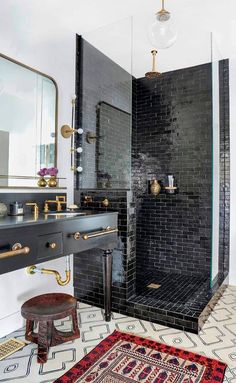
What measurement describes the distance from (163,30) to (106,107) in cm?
137

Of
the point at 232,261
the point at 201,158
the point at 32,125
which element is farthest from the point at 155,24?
the point at 232,261

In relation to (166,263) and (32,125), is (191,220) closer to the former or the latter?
(166,263)

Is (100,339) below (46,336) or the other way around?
below

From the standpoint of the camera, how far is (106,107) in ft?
10.3

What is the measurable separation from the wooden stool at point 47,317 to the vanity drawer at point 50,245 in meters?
0.45

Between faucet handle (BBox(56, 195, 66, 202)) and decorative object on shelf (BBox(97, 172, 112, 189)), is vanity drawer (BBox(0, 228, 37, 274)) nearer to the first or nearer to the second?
faucet handle (BBox(56, 195, 66, 202))

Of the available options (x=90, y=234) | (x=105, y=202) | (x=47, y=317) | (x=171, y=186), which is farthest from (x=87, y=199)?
(x=171, y=186)

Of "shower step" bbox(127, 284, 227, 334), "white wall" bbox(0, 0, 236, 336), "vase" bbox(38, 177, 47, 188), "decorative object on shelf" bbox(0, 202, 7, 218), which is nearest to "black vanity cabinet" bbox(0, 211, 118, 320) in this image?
"decorative object on shelf" bbox(0, 202, 7, 218)

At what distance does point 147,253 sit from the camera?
3.70 m

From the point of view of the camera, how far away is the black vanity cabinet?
1368mm

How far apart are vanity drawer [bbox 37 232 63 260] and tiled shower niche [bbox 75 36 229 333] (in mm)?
875

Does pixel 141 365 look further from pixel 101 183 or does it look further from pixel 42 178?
pixel 101 183

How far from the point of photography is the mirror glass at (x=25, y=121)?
6.70 ft

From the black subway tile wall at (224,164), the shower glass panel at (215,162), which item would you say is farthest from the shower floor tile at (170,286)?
the black subway tile wall at (224,164)
